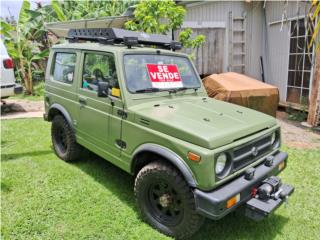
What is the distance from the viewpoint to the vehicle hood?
9.67ft

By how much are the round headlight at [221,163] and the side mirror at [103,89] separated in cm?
171

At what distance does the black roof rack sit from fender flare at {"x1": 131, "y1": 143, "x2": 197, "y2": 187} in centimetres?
150

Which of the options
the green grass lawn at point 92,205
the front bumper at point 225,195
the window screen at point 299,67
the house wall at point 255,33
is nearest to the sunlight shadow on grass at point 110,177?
the green grass lawn at point 92,205

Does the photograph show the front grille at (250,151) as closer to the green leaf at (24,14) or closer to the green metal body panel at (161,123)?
the green metal body panel at (161,123)

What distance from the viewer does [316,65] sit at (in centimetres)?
741

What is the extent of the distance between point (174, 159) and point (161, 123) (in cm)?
44

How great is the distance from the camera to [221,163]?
295cm

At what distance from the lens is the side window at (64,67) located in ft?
15.5

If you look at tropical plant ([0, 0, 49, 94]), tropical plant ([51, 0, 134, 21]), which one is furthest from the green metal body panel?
tropical plant ([51, 0, 134, 21])

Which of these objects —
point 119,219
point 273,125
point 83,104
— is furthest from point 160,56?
point 119,219

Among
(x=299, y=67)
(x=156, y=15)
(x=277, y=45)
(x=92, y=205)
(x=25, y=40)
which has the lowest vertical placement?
(x=92, y=205)

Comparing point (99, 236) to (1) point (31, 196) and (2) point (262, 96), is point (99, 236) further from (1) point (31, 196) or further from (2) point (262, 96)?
(2) point (262, 96)

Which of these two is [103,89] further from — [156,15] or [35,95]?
[35,95]

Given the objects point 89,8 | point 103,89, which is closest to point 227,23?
point 89,8
